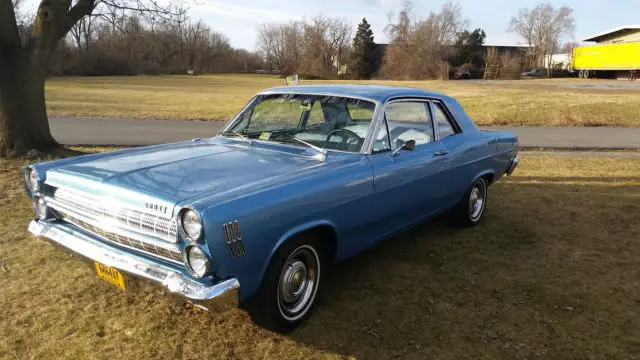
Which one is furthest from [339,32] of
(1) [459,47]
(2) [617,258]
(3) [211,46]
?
(2) [617,258]

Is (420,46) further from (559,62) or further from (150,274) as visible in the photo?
(150,274)

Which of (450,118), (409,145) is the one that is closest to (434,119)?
(450,118)

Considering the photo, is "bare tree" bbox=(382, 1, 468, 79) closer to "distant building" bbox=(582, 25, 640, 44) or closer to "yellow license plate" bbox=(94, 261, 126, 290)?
"distant building" bbox=(582, 25, 640, 44)

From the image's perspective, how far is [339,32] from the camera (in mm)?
80875

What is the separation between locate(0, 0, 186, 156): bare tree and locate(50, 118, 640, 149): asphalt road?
2.61 m

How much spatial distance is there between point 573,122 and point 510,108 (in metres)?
3.07

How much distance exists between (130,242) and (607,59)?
57.8 meters

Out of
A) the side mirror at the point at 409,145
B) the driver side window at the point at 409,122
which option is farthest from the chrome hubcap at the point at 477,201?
the side mirror at the point at 409,145

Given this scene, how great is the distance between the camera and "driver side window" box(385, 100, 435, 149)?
4.15 meters

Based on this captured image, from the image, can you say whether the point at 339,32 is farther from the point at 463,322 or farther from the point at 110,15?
the point at 463,322

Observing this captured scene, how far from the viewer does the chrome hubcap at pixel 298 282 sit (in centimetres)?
314

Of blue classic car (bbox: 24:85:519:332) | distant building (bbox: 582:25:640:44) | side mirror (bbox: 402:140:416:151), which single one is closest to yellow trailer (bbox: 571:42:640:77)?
distant building (bbox: 582:25:640:44)

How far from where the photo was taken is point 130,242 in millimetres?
2930

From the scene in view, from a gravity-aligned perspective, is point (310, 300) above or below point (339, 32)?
below
